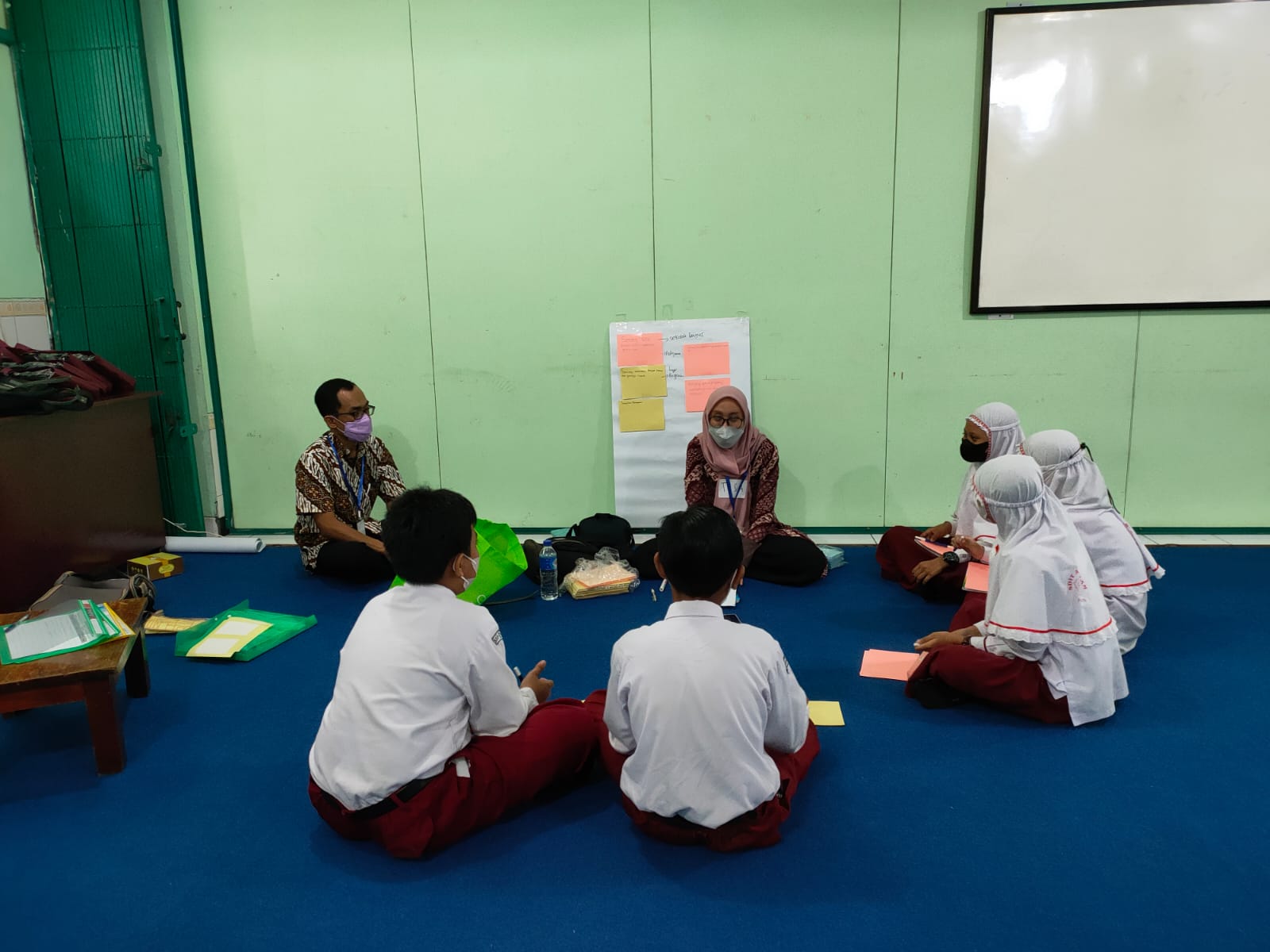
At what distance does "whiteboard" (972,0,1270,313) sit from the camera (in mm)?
4105

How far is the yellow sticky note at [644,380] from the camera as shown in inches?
180

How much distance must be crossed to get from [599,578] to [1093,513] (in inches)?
78.1

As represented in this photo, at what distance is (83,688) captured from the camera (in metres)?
2.39

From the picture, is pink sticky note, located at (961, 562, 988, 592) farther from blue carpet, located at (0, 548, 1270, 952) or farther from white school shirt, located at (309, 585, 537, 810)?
white school shirt, located at (309, 585, 537, 810)

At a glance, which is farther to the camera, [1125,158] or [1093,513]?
[1125,158]

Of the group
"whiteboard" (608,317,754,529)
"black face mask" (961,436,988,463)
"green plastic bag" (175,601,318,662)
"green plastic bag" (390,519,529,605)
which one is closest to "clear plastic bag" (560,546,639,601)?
"green plastic bag" (390,519,529,605)

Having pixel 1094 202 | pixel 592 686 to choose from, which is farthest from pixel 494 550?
pixel 1094 202

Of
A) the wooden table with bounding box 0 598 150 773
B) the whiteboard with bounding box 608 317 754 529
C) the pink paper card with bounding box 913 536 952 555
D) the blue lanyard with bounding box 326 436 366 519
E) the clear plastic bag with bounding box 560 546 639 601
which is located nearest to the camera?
the wooden table with bounding box 0 598 150 773

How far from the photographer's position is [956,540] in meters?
3.55

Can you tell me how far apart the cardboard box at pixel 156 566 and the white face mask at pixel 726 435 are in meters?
2.76

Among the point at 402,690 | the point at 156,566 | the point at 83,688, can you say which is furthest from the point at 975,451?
the point at 156,566

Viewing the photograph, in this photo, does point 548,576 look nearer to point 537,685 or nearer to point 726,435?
point 726,435

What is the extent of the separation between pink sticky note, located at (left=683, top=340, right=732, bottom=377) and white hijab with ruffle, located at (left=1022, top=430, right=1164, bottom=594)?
5.92 feet

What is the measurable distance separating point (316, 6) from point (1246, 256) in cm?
487
